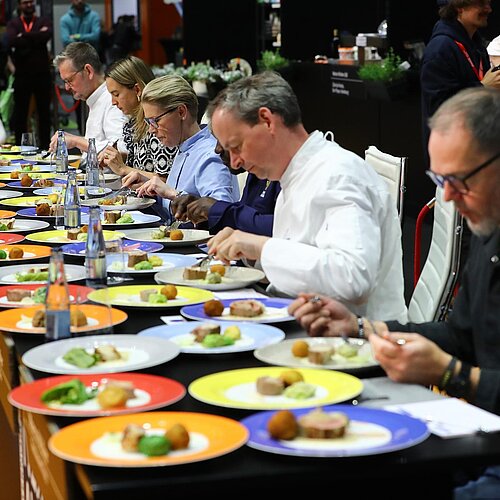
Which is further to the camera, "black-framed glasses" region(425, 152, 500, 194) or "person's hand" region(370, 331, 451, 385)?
"black-framed glasses" region(425, 152, 500, 194)

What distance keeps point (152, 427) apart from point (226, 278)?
1.28 m

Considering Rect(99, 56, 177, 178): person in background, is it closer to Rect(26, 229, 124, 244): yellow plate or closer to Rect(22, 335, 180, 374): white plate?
Rect(26, 229, 124, 244): yellow plate

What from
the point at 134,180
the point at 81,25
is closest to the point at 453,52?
the point at 134,180

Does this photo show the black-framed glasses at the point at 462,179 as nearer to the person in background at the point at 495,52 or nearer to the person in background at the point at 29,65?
the person in background at the point at 495,52

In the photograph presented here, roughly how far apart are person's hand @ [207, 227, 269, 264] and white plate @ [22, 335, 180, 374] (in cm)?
62

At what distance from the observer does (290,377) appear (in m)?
2.02

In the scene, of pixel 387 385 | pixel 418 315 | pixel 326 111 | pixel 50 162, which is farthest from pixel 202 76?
pixel 387 385

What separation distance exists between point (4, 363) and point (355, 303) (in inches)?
36.9

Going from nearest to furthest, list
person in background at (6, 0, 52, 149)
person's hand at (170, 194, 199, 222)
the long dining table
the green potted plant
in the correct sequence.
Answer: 1. the long dining table
2. person's hand at (170, 194, 199, 222)
3. the green potted plant
4. person in background at (6, 0, 52, 149)

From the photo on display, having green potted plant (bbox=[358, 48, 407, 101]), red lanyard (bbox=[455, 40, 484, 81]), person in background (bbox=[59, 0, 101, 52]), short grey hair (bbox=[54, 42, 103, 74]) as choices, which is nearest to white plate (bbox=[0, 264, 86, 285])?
red lanyard (bbox=[455, 40, 484, 81])

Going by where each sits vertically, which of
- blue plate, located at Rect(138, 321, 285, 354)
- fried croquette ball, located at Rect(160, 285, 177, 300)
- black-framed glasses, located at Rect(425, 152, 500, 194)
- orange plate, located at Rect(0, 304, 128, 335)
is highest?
black-framed glasses, located at Rect(425, 152, 500, 194)

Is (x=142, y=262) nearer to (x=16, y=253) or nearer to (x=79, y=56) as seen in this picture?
(x=16, y=253)

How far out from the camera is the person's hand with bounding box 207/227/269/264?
290cm

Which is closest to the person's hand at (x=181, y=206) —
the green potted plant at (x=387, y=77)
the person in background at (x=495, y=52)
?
the person in background at (x=495, y=52)
